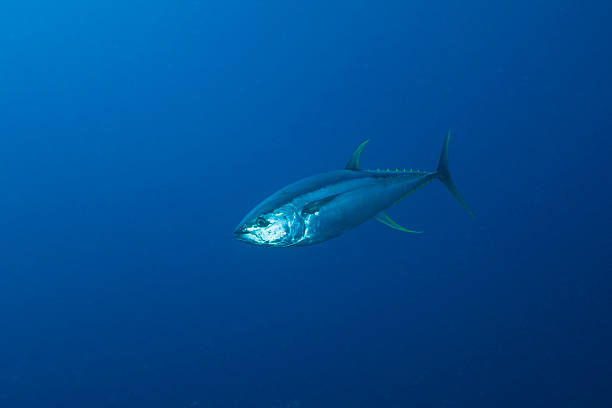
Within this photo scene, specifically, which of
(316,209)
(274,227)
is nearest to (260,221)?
(274,227)

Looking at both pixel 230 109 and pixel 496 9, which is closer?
pixel 496 9

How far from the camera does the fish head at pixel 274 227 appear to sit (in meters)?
1.61

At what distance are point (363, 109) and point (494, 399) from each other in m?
9.88

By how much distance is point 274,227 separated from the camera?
161 centimetres

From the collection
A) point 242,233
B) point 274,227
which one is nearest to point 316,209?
point 274,227

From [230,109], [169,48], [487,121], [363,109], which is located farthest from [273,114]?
[487,121]

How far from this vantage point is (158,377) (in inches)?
355

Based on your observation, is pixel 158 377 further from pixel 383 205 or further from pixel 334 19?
pixel 334 19

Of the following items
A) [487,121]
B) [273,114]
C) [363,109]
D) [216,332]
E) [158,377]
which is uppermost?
[273,114]

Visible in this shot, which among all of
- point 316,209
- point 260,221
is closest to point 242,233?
point 260,221

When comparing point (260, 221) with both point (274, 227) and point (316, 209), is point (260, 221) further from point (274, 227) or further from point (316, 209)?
point (316, 209)

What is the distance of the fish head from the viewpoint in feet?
5.27

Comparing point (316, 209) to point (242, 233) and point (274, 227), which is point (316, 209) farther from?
point (242, 233)

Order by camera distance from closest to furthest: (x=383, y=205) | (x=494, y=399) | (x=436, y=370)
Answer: (x=383, y=205) → (x=494, y=399) → (x=436, y=370)
